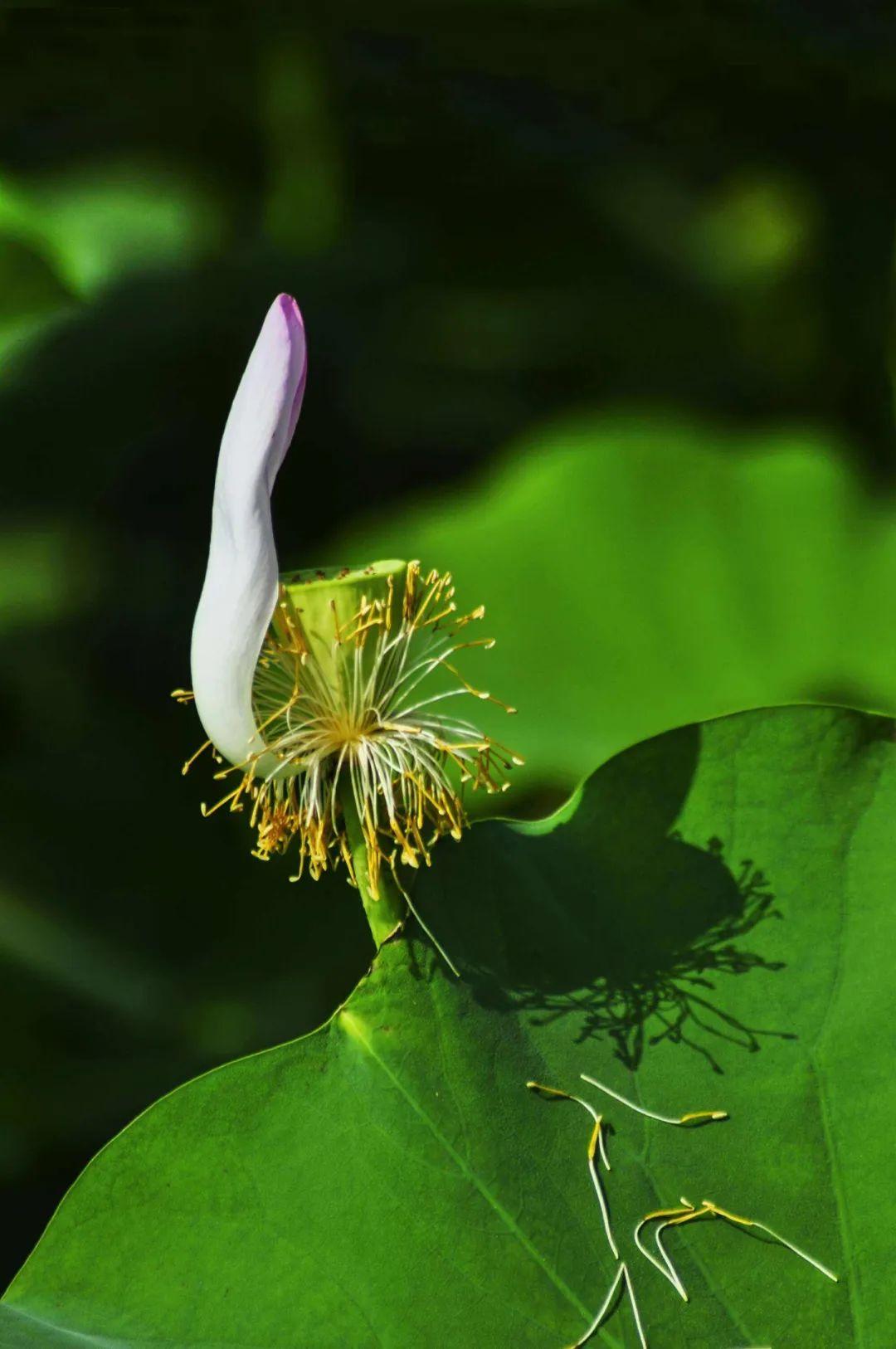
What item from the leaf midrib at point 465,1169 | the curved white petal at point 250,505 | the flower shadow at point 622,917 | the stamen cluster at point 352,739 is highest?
the curved white petal at point 250,505

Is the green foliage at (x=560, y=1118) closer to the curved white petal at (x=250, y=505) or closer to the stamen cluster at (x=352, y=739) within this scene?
the stamen cluster at (x=352, y=739)

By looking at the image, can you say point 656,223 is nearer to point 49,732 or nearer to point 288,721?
point 49,732

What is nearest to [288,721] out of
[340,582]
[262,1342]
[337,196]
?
[340,582]

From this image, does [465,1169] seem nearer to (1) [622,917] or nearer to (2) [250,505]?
(1) [622,917]

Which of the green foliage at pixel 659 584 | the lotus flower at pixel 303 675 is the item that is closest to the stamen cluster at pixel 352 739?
the lotus flower at pixel 303 675

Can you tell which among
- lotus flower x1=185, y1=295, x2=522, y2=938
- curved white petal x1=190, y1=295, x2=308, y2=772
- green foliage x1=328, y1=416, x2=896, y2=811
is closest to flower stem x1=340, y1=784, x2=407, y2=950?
lotus flower x1=185, y1=295, x2=522, y2=938

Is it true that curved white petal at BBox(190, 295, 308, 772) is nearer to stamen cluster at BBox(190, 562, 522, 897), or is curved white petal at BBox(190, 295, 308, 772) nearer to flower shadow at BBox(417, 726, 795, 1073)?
stamen cluster at BBox(190, 562, 522, 897)

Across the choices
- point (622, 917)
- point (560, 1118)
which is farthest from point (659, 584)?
point (560, 1118)
